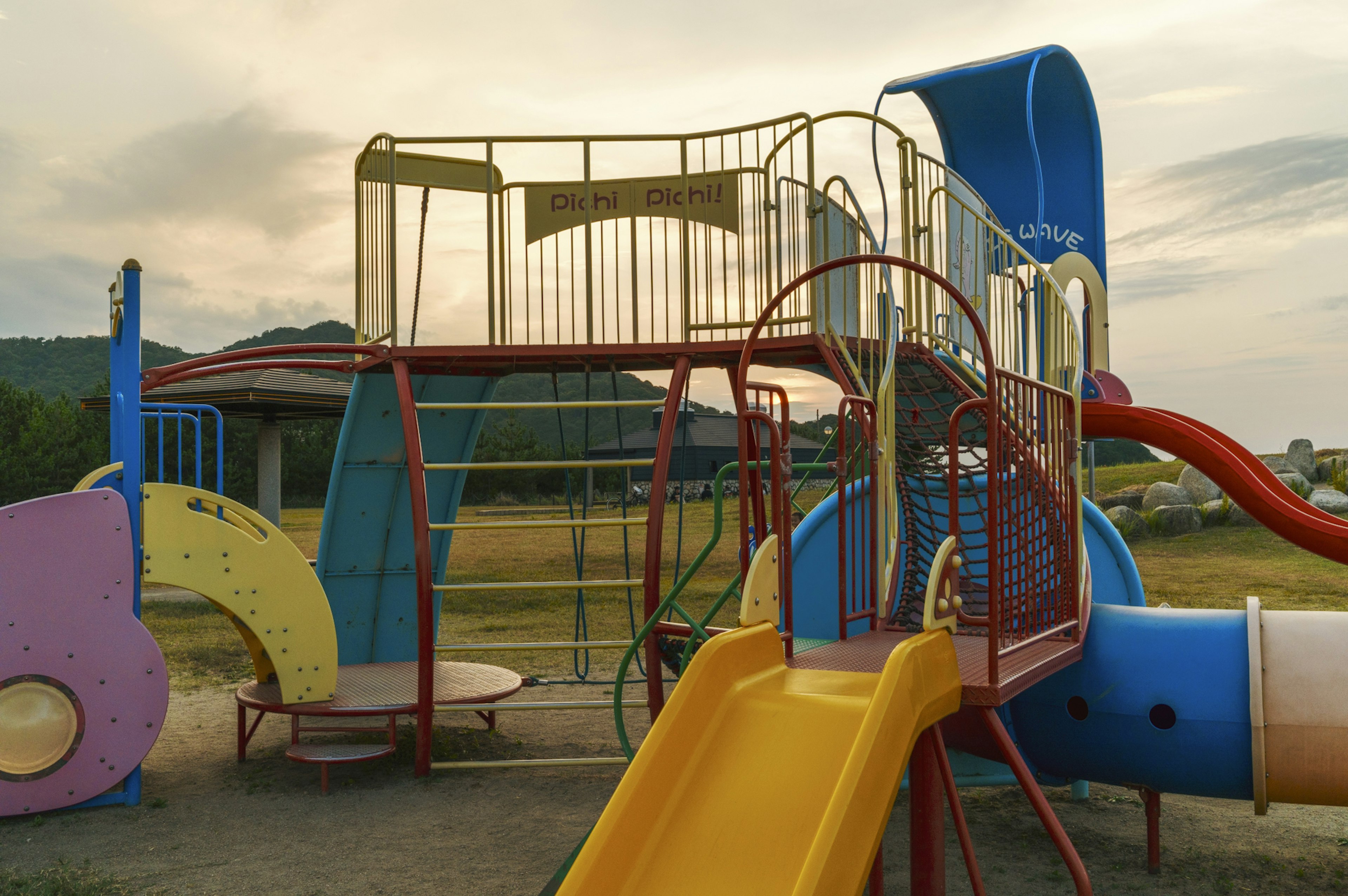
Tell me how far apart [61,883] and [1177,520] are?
67.9 ft

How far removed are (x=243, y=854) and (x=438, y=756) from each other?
2075 millimetres

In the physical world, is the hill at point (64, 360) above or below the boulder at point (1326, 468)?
above

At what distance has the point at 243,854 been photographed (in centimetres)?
552

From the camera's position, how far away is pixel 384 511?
27.3 feet

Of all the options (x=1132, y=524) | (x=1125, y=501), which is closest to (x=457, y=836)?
(x=1132, y=524)

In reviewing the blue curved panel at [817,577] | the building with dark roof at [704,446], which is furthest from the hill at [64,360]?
the blue curved panel at [817,577]

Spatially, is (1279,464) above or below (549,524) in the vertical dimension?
above

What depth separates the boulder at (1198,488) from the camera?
75.0 feet

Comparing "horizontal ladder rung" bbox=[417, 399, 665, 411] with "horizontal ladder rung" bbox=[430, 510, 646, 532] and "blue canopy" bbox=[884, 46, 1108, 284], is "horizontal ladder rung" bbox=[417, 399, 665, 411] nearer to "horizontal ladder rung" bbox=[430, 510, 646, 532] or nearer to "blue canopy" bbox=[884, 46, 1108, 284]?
"horizontal ladder rung" bbox=[430, 510, 646, 532]

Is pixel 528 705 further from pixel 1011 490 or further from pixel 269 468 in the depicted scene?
pixel 269 468

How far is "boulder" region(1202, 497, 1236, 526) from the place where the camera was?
21.2 meters

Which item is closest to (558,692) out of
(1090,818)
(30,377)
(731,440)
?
(1090,818)

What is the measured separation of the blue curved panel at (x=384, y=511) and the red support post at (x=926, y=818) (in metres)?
5.08

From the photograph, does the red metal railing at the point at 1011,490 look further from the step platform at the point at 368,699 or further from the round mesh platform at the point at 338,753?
the round mesh platform at the point at 338,753
